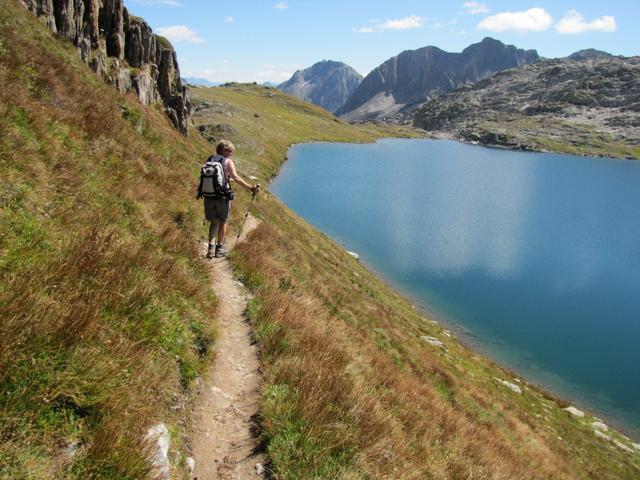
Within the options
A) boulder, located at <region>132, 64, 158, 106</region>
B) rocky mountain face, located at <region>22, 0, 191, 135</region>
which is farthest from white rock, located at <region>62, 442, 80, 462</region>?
boulder, located at <region>132, 64, 158, 106</region>

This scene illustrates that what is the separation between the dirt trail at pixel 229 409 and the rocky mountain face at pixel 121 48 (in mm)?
27215

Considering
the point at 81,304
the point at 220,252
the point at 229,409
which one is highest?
the point at 81,304

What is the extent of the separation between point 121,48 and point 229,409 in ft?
124

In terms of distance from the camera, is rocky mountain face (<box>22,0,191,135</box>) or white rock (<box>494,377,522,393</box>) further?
rocky mountain face (<box>22,0,191,135</box>)

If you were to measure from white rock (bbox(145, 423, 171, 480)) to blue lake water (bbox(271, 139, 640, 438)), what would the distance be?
3064cm

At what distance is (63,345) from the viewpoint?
4.47 m

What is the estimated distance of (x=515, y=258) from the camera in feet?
165

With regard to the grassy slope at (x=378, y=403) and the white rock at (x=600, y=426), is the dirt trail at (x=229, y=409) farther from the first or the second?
the white rock at (x=600, y=426)

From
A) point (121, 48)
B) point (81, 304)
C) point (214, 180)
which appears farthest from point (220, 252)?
point (121, 48)

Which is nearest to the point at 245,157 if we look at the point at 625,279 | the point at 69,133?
the point at 625,279

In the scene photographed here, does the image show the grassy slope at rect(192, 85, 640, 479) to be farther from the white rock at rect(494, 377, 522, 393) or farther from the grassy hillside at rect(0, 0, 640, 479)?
the white rock at rect(494, 377, 522, 393)

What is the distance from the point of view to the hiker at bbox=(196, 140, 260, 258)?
11.9 meters

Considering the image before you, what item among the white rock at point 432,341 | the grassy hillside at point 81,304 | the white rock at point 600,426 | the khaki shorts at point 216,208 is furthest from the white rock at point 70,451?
the white rock at point 600,426

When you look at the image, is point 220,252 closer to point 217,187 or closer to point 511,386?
point 217,187
